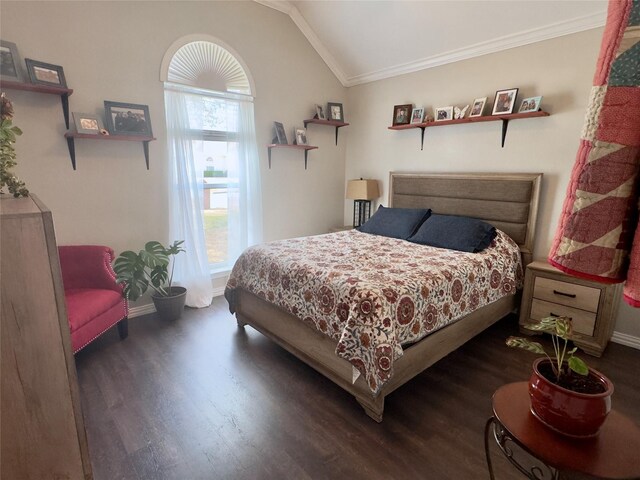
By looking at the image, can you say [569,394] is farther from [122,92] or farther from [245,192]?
[122,92]

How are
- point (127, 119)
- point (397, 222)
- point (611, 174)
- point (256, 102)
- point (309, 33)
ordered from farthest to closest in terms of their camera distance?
point (309, 33) < point (256, 102) < point (397, 222) < point (127, 119) < point (611, 174)

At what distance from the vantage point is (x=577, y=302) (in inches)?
98.3

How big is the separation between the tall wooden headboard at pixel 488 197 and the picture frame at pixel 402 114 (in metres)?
0.59

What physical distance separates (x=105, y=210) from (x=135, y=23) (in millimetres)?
1592

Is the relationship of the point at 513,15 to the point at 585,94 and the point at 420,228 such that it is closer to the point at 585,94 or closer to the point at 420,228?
the point at 585,94

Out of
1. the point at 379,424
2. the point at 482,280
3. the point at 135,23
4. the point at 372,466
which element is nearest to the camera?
the point at 372,466

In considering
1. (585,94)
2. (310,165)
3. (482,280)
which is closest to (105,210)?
(310,165)

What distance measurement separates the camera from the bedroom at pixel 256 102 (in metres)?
2.56

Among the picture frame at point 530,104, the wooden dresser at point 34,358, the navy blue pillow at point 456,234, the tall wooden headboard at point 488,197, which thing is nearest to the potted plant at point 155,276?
the wooden dresser at point 34,358

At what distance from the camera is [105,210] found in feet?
9.48

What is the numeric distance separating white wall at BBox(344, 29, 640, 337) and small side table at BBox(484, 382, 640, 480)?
229 cm

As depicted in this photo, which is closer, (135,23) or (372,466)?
(372,466)

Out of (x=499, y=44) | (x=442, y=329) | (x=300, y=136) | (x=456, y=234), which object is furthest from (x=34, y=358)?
(x=499, y=44)

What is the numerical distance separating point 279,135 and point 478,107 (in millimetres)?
2040
